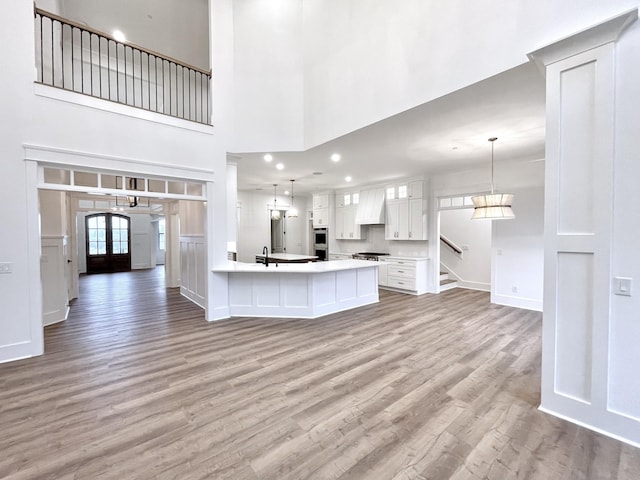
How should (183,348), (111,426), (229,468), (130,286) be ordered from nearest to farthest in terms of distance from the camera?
(229,468) → (111,426) → (183,348) → (130,286)

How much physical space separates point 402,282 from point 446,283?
1.41 m

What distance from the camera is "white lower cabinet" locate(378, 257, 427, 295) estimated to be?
6.82 metres

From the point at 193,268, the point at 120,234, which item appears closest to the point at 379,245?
the point at 193,268

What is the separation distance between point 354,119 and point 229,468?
401 centimetres

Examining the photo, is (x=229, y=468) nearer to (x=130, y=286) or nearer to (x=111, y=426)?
(x=111, y=426)

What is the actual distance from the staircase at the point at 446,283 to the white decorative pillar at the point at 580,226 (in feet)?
16.9

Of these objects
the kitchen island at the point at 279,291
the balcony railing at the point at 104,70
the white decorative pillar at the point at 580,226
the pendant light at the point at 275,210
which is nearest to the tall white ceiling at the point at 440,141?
the white decorative pillar at the point at 580,226

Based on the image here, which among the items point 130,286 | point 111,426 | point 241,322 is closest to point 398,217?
point 241,322

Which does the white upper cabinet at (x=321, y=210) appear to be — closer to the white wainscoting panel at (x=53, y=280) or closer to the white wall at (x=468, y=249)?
the white wall at (x=468, y=249)

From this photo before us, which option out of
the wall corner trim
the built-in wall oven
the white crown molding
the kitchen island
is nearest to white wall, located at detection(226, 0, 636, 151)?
the wall corner trim

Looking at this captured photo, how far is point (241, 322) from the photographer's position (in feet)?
15.3

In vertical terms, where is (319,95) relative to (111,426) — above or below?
above

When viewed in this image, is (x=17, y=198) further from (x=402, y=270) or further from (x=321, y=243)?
(x=321, y=243)

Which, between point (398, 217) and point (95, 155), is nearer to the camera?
point (95, 155)
